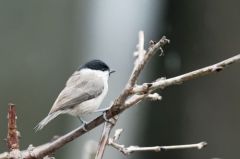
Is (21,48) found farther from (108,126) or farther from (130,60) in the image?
(108,126)

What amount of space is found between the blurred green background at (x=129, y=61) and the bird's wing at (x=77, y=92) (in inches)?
46.1

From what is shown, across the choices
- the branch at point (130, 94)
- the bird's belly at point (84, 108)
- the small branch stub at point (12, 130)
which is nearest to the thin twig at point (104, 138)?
the branch at point (130, 94)

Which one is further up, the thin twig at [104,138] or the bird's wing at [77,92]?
the thin twig at [104,138]

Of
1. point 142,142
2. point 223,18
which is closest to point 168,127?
point 142,142

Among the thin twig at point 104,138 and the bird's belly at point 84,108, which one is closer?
the thin twig at point 104,138

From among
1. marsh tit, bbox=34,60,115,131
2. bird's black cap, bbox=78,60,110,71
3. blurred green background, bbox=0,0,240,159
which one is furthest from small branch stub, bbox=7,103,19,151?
blurred green background, bbox=0,0,240,159

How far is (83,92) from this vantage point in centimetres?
258

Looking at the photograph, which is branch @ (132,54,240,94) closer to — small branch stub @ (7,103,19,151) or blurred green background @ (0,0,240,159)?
small branch stub @ (7,103,19,151)

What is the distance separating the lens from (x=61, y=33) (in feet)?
14.0

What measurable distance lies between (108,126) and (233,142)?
2.20 meters

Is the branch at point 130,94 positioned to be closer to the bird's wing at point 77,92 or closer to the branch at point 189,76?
the branch at point 189,76

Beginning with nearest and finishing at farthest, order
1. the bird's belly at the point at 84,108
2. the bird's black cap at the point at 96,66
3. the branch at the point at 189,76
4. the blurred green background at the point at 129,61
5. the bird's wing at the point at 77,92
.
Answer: the branch at the point at 189,76 → the bird's wing at the point at 77,92 → the bird's belly at the point at 84,108 → the bird's black cap at the point at 96,66 → the blurred green background at the point at 129,61

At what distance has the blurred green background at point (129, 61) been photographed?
12.0 feet

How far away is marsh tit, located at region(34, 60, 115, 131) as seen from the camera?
239 cm
